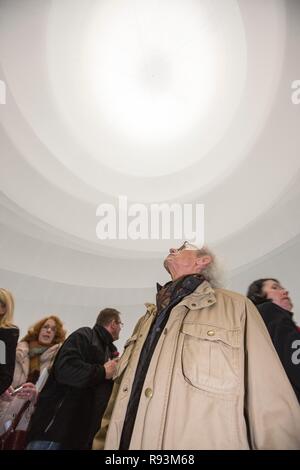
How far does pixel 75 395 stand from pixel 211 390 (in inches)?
36.6

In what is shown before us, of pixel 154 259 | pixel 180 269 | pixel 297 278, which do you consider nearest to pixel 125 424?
pixel 180 269

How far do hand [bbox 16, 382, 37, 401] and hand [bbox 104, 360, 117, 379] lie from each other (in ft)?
1.50

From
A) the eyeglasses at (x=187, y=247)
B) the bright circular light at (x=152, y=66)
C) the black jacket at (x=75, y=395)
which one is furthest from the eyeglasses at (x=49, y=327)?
the bright circular light at (x=152, y=66)

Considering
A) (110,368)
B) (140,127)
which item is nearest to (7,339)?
(110,368)

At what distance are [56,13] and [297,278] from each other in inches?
92.2

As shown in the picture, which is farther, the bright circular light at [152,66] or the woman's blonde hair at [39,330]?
the woman's blonde hair at [39,330]

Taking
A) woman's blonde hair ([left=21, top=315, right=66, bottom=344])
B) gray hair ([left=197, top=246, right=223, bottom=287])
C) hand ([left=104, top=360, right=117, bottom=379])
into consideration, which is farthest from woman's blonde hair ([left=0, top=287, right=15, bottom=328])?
gray hair ([left=197, top=246, right=223, bottom=287])

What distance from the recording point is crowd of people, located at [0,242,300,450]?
1.63 m

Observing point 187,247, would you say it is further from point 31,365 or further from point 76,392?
point 31,365

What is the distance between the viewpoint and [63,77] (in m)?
2.63

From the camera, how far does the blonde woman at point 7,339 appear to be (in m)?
2.38

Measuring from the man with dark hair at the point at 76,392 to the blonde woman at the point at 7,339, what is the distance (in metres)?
0.26

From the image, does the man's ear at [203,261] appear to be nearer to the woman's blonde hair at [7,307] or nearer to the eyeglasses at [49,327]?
the eyeglasses at [49,327]

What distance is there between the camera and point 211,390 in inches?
67.3
